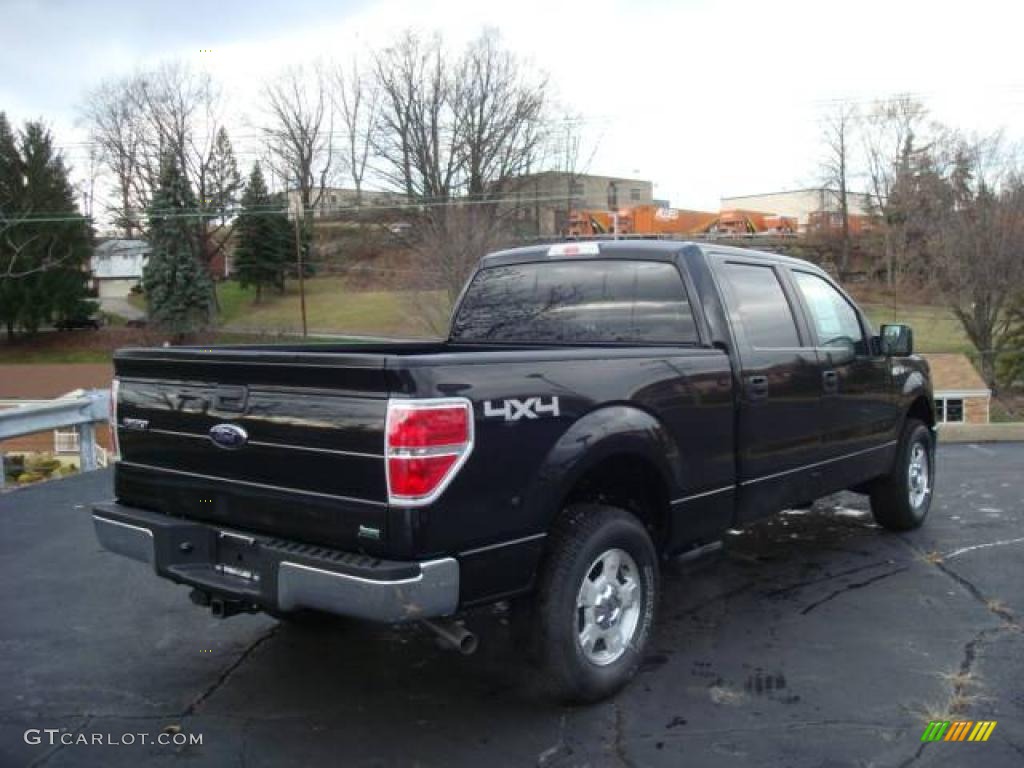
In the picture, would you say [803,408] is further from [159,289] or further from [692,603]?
[159,289]

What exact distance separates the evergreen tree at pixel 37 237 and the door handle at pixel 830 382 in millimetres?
53534

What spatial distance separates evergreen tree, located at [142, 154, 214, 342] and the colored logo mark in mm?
52715

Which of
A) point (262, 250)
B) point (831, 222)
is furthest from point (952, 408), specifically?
point (262, 250)

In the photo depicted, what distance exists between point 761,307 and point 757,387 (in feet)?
Result: 1.93

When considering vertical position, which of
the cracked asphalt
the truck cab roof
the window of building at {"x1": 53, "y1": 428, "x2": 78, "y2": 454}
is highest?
the truck cab roof

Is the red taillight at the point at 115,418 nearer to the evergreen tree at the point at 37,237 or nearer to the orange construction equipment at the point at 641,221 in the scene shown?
the orange construction equipment at the point at 641,221

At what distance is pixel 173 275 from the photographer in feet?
175

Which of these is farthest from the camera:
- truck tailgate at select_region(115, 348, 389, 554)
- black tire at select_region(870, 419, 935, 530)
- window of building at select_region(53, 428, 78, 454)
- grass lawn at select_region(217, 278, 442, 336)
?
grass lawn at select_region(217, 278, 442, 336)

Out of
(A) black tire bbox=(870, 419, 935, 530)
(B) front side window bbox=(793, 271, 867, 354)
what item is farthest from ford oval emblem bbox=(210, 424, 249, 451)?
(A) black tire bbox=(870, 419, 935, 530)

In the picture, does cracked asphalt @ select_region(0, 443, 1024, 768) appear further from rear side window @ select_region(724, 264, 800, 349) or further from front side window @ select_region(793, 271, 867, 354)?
front side window @ select_region(793, 271, 867, 354)

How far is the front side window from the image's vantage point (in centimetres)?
575

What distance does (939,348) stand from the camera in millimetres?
39906

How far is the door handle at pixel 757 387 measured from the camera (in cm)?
482

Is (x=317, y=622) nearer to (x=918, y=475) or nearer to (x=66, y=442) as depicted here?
(x=918, y=475)
